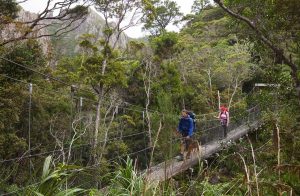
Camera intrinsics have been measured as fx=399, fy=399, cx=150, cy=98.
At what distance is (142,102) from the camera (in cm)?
1296

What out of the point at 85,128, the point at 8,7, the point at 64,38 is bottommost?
the point at 85,128

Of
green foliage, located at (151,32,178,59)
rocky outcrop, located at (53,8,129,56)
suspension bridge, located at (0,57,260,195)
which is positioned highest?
rocky outcrop, located at (53,8,129,56)

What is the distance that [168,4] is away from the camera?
→ 75.2ft

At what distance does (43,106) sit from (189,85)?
5.81 metres

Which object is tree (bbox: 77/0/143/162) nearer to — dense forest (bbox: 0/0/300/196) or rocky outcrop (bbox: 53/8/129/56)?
dense forest (bbox: 0/0/300/196)

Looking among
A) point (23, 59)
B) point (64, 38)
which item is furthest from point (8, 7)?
point (64, 38)

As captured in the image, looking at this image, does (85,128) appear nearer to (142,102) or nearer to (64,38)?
(142,102)

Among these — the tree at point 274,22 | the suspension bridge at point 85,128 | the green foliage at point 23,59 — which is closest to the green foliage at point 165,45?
the suspension bridge at point 85,128

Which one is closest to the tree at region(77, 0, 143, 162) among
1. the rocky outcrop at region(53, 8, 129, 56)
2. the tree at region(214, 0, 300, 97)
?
the tree at region(214, 0, 300, 97)

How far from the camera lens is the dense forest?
1557mm

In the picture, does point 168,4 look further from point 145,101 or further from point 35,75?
point 35,75

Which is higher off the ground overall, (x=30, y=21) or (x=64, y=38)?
(x=64, y=38)

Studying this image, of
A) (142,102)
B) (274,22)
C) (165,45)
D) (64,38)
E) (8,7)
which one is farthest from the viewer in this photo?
(64,38)

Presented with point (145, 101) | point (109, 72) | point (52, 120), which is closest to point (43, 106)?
point (52, 120)
